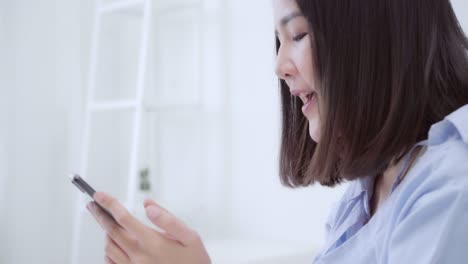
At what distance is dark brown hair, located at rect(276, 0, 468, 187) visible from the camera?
0.78m

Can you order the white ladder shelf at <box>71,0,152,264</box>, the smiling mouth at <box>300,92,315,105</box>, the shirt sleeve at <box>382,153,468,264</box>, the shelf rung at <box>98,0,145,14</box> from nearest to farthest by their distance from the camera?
the shirt sleeve at <box>382,153,468,264</box>
the smiling mouth at <box>300,92,315,105</box>
the white ladder shelf at <box>71,0,152,264</box>
the shelf rung at <box>98,0,145,14</box>

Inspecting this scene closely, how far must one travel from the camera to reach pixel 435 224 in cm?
62

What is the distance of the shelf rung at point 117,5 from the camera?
2.21 m

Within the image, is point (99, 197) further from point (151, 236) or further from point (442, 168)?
point (442, 168)

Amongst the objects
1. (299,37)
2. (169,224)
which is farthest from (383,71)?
(169,224)

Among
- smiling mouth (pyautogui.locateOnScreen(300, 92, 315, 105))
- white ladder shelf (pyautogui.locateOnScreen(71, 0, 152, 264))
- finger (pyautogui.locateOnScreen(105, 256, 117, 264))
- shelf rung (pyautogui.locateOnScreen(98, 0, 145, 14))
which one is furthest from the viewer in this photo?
shelf rung (pyautogui.locateOnScreen(98, 0, 145, 14))

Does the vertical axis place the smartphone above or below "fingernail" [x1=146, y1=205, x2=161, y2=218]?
above

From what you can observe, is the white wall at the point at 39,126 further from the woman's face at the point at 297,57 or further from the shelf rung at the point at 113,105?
the woman's face at the point at 297,57

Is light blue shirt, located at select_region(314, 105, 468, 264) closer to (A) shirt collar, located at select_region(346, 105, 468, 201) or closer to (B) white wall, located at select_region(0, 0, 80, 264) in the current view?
(A) shirt collar, located at select_region(346, 105, 468, 201)

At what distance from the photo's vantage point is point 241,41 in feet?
7.44

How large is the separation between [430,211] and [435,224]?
0.05 ft

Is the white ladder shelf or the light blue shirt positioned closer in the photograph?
the light blue shirt

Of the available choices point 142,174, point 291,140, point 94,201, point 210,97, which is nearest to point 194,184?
point 142,174

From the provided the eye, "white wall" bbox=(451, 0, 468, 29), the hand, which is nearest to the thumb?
the hand
